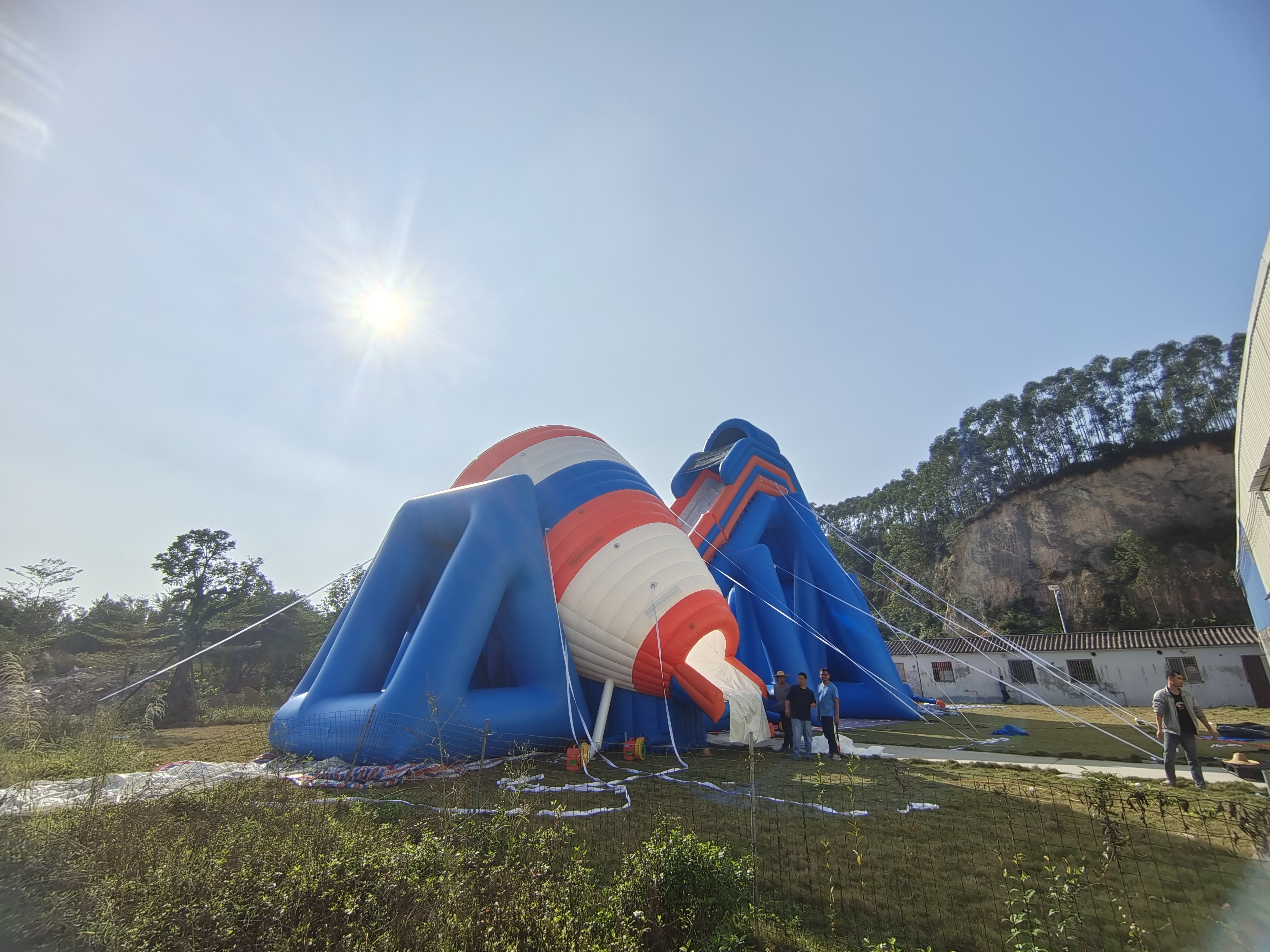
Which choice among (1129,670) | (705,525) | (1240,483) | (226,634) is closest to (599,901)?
(705,525)

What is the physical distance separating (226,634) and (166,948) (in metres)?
28.5

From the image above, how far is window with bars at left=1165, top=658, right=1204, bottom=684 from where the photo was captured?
2006 centimetres

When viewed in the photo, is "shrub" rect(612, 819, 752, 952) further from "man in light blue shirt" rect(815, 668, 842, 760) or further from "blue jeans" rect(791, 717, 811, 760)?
"man in light blue shirt" rect(815, 668, 842, 760)

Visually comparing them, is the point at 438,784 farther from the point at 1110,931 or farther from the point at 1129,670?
the point at 1129,670

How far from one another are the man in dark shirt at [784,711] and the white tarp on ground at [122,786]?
21.1 feet

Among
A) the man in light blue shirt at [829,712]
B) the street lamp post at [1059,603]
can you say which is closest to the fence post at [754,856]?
the man in light blue shirt at [829,712]

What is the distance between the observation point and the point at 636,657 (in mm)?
8047

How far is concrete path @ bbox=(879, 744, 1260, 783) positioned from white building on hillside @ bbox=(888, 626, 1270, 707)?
374 inches

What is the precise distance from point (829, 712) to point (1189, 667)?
1997cm

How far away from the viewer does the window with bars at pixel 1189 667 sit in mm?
20062

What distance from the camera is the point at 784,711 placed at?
29.3 ft

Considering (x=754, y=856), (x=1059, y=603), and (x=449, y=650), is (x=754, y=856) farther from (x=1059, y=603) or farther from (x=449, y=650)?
(x=1059, y=603)

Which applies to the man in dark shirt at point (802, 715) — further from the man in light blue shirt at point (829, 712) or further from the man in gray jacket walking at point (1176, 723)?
the man in gray jacket walking at point (1176, 723)

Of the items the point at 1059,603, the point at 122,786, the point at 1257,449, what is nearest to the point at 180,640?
the point at 122,786
